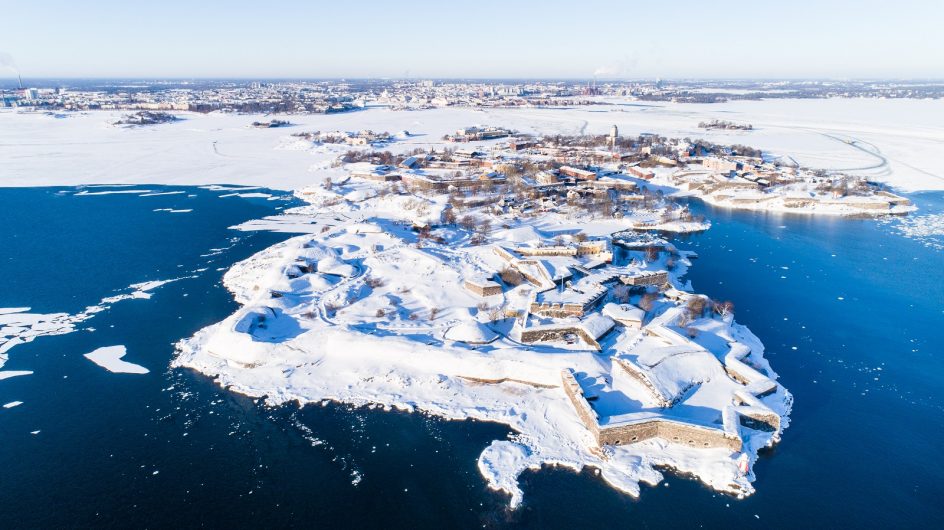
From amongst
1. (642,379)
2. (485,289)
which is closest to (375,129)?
(485,289)

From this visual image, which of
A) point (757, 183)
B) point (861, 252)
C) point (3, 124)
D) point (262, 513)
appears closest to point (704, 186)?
point (757, 183)

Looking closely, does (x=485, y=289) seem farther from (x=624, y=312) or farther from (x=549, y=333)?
(x=624, y=312)

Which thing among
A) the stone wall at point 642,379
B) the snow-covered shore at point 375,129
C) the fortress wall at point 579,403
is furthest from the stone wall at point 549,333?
the snow-covered shore at point 375,129

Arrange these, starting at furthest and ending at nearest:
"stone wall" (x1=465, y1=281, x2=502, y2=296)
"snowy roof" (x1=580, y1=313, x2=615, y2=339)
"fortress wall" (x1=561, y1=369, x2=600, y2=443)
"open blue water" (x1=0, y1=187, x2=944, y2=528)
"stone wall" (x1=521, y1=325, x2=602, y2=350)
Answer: "stone wall" (x1=465, y1=281, x2=502, y2=296) < "stone wall" (x1=521, y1=325, x2=602, y2=350) < "snowy roof" (x1=580, y1=313, x2=615, y2=339) < "fortress wall" (x1=561, y1=369, x2=600, y2=443) < "open blue water" (x1=0, y1=187, x2=944, y2=528)

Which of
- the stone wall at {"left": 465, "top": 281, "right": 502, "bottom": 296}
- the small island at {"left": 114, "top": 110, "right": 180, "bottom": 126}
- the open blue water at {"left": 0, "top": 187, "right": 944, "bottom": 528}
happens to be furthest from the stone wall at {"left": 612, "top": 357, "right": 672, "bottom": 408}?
the small island at {"left": 114, "top": 110, "right": 180, "bottom": 126}

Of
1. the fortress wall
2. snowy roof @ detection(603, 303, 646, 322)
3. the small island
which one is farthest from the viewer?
the small island

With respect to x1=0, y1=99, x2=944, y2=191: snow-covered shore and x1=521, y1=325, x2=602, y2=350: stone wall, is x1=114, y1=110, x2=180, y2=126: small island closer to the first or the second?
x1=0, y1=99, x2=944, y2=191: snow-covered shore

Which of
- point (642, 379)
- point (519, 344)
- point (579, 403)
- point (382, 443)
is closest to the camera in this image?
point (382, 443)
